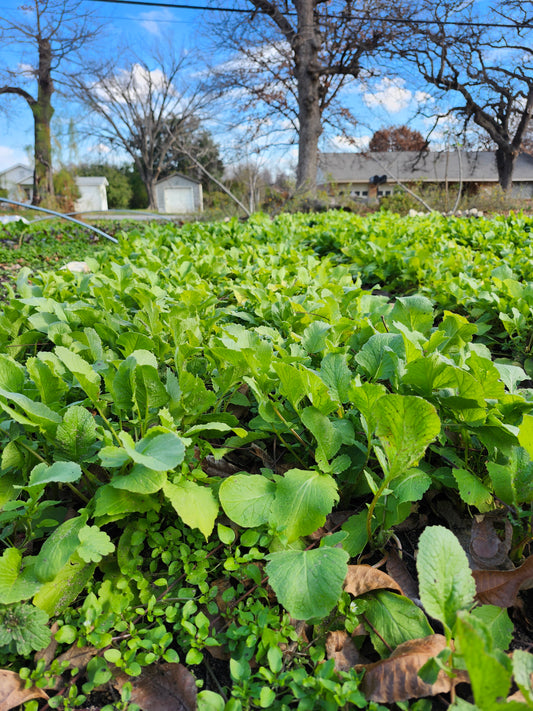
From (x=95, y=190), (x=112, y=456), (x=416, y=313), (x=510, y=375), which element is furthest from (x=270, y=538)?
(x=95, y=190)

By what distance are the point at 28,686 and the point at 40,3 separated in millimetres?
38339

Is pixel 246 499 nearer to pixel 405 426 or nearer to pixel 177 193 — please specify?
pixel 405 426

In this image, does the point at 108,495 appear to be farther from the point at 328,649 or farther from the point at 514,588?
the point at 514,588

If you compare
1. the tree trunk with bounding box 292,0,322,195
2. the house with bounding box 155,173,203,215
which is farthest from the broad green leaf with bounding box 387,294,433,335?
the house with bounding box 155,173,203,215

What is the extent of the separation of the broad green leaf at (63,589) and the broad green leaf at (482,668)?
0.82 m

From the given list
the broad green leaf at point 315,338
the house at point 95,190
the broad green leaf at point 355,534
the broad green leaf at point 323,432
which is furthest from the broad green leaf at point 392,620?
the house at point 95,190

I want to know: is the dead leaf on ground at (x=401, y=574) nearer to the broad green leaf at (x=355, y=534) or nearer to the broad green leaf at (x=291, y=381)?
the broad green leaf at (x=355, y=534)

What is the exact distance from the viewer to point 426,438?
3.14ft

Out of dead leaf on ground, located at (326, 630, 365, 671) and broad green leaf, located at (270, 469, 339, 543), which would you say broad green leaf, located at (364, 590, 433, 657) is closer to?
dead leaf on ground, located at (326, 630, 365, 671)

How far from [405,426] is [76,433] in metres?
0.83

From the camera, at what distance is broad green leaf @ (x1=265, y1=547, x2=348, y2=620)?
2.85 feet

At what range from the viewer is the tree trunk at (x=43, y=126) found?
28328 millimetres

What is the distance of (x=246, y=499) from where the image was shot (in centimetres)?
111

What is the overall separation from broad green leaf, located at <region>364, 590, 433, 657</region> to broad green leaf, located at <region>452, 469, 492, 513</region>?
297 mm
